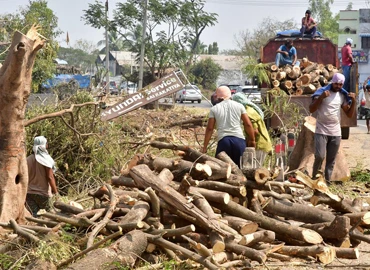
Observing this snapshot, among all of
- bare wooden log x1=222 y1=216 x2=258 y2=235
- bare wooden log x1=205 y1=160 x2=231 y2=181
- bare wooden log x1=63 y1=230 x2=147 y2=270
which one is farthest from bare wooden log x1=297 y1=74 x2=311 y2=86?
bare wooden log x1=63 y1=230 x2=147 y2=270

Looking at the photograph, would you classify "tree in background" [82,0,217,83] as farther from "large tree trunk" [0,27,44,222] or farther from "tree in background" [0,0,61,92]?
"large tree trunk" [0,27,44,222]

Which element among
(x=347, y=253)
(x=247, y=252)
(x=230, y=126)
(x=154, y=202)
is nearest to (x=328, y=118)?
(x=230, y=126)

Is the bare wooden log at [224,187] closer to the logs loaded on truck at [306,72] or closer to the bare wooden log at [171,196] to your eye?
the bare wooden log at [171,196]

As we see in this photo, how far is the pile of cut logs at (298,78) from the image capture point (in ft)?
55.2

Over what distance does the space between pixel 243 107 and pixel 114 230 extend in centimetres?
351

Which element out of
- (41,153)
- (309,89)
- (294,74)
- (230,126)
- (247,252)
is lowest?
(247,252)

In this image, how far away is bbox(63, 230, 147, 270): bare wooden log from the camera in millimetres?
6574

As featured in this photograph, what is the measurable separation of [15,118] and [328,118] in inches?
196

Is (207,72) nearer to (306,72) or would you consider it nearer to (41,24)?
(41,24)

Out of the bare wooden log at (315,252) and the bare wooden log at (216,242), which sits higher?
the bare wooden log at (216,242)

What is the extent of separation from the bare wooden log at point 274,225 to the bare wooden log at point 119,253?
1255mm

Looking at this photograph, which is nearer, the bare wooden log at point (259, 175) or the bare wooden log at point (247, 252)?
the bare wooden log at point (247, 252)

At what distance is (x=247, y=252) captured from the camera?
7027mm

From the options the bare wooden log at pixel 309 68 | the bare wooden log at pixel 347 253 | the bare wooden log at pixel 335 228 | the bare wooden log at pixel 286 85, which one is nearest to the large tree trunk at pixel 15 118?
the bare wooden log at pixel 335 228
